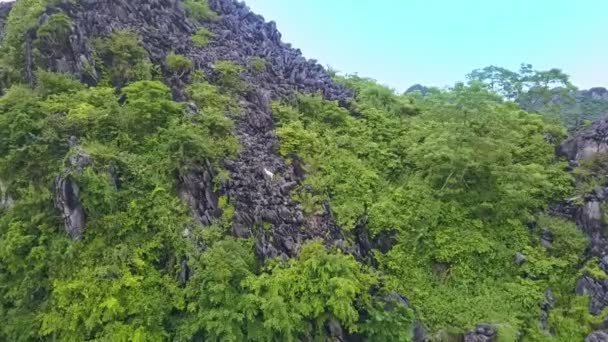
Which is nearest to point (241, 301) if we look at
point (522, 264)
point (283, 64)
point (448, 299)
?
point (448, 299)

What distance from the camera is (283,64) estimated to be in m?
Result: 21.9

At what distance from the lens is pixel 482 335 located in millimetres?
10883

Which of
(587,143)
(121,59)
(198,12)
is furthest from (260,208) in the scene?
(198,12)

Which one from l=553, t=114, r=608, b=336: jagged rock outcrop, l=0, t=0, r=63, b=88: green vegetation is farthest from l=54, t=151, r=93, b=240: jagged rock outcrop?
l=553, t=114, r=608, b=336: jagged rock outcrop

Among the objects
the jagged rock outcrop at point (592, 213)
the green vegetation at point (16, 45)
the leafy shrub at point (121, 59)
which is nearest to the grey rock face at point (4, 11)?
the green vegetation at point (16, 45)

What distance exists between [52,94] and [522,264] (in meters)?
15.0

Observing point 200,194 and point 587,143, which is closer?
point 200,194

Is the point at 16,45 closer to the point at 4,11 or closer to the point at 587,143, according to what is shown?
the point at 4,11

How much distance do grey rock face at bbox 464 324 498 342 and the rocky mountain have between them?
77 mm

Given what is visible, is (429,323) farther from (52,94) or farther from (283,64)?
(283,64)

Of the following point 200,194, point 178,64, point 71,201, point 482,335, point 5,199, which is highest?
point 178,64

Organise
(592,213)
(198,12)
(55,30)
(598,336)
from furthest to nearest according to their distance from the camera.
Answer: (198,12) → (55,30) → (592,213) → (598,336)

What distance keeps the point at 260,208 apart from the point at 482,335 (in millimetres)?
6375

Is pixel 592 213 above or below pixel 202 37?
above
